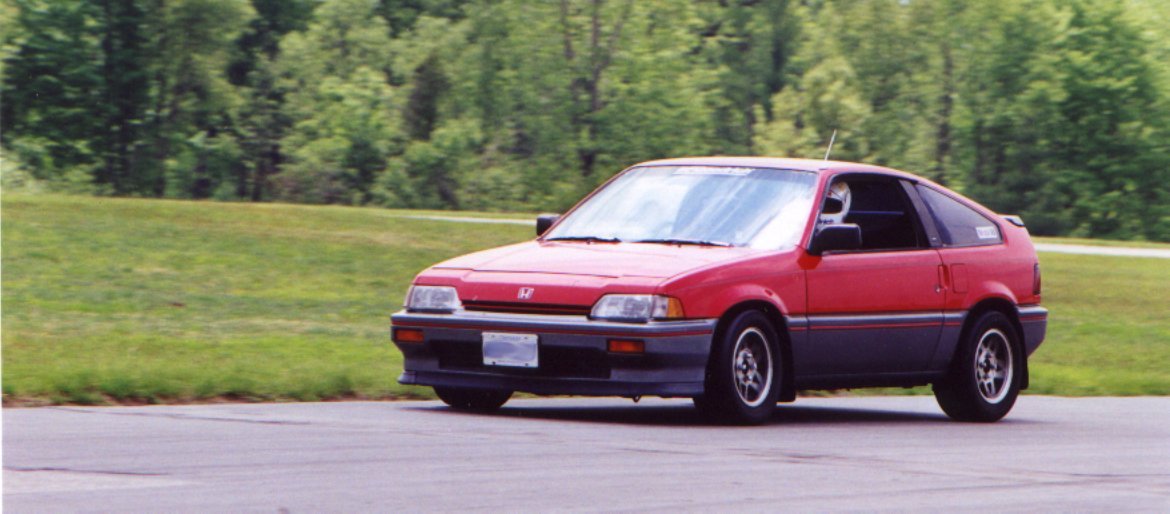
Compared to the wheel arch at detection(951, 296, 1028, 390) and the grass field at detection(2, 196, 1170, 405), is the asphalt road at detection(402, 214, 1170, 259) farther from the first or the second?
the wheel arch at detection(951, 296, 1028, 390)

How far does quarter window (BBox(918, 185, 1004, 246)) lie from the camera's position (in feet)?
38.2

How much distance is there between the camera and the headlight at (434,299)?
A: 32.8ft

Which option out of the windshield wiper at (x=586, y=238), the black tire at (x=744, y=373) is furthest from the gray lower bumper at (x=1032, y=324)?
the windshield wiper at (x=586, y=238)

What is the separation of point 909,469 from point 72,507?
12.1 feet

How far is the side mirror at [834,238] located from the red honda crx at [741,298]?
1cm

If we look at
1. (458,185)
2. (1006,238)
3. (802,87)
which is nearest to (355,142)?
(458,185)

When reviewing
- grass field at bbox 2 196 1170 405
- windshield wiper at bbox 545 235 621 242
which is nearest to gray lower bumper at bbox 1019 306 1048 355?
windshield wiper at bbox 545 235 621 242

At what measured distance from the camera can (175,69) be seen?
7119 cm

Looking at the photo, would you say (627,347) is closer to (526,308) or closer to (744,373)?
(526,308)

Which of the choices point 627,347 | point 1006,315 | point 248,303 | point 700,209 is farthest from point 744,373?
point 248,303

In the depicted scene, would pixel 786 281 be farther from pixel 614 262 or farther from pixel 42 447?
pixel 42 447

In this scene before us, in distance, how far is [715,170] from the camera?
436 inches

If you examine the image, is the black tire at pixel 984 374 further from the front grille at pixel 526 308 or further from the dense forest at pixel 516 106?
the dense forest at pixel 516 106

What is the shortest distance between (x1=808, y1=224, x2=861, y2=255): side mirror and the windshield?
0.12 meters
